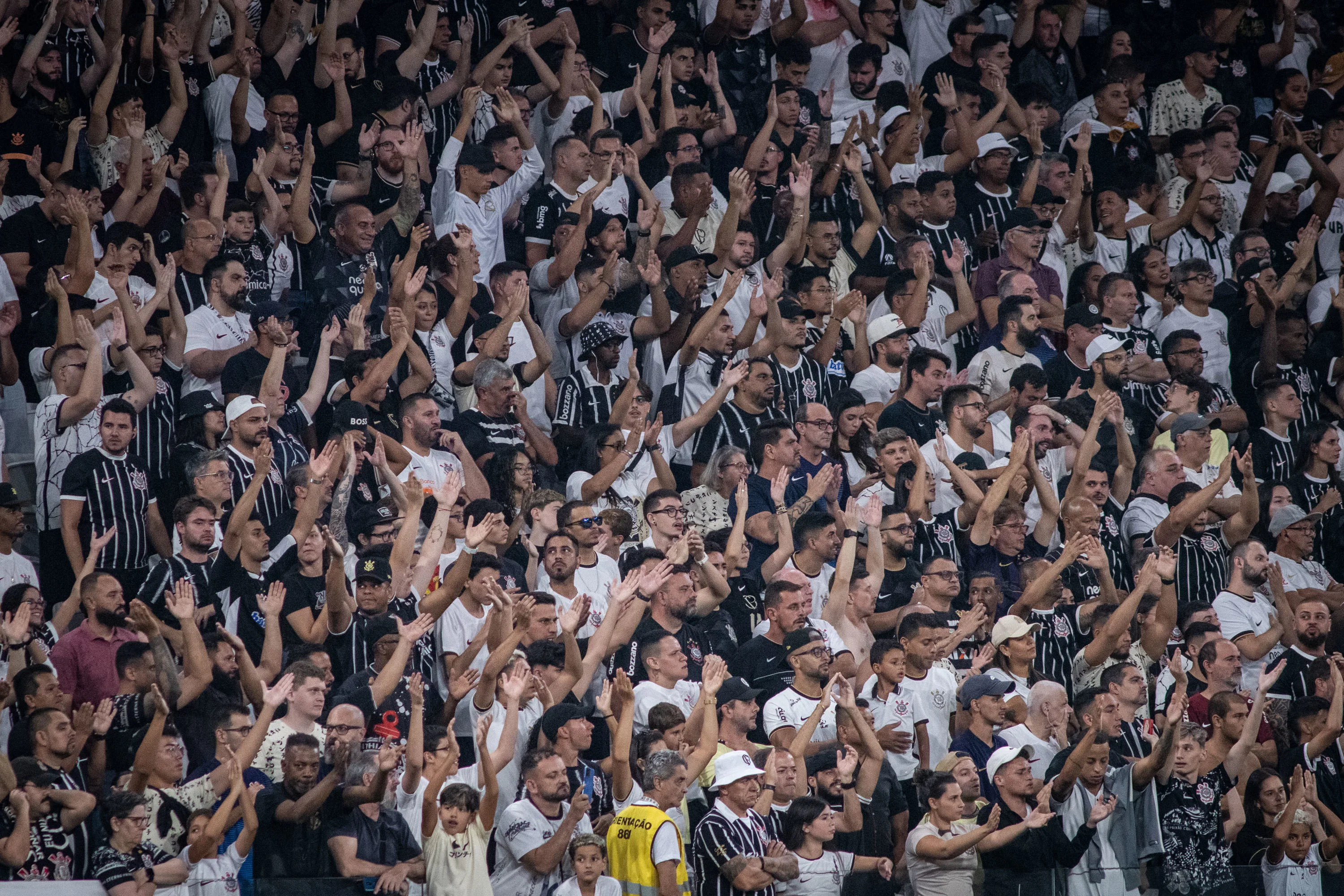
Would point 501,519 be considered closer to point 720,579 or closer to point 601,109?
point 720,579

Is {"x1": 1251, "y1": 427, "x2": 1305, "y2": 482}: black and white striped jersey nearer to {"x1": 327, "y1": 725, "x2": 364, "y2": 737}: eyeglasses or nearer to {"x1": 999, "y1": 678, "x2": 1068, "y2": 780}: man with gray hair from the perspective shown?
→ {"x1": 999, "y1": 678, "x2": 1068, "y2": 780}: man with gray hair

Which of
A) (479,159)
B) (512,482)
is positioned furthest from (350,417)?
(479,159)

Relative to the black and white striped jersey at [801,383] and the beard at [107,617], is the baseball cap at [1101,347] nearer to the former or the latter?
the black and white striped jersey at [801,383]

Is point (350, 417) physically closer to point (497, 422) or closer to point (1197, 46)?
point (497, 422)

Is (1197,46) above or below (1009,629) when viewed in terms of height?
above

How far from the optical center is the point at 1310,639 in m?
11.9

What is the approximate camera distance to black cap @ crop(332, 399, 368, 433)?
10539mm

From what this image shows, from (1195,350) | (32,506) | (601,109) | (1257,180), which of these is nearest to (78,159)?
(32,506)

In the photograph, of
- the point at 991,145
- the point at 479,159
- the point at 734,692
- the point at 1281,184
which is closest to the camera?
the point at 734,692

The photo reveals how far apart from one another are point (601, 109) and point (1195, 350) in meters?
4.32

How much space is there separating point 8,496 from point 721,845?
3.96 m

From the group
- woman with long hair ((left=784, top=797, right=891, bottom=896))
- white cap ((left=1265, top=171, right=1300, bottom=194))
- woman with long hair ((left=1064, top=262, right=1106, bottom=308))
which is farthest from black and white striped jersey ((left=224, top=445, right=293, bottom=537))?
white cap ((left=1265, top=171, right=1300, bottom=194))

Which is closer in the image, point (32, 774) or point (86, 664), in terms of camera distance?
point (32, 774)

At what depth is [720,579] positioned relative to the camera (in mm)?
10477
